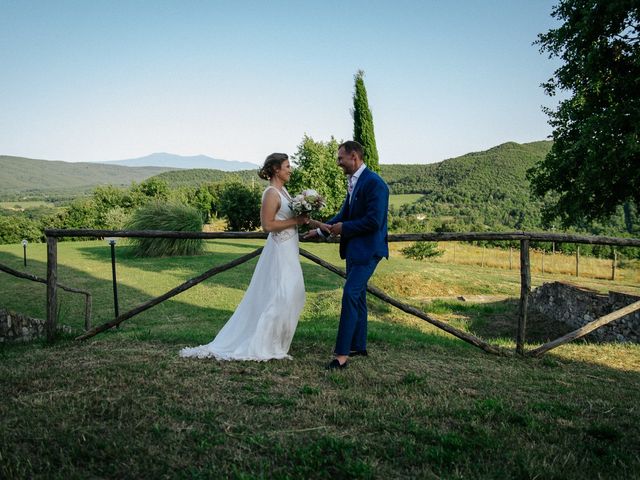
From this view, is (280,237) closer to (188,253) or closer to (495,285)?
(495,285)

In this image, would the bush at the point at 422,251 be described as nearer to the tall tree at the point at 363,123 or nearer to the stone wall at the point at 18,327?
the tall tree at the point at 363,123

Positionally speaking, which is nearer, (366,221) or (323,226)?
(366,221)

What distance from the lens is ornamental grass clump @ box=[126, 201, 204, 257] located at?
843 inches

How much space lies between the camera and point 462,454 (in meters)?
2.86

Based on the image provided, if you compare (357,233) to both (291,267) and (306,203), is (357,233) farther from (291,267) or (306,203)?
(291,267)

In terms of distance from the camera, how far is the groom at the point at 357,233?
15.7ft

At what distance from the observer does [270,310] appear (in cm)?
512

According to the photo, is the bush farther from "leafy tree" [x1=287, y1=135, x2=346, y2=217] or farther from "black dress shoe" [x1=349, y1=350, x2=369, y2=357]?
"black dress shoe" [x1=349, y1=350, x2=369, y2=357]

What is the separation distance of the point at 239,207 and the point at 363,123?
17868mm

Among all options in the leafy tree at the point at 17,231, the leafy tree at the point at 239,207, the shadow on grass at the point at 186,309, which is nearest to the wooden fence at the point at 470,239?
the shadow on grass at the point at 186,309

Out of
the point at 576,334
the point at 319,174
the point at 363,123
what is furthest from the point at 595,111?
the point at 319,174

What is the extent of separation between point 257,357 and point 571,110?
17.4m

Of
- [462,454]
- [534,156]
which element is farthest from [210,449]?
[534,156]

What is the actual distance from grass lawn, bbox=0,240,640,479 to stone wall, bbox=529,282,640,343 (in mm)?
3869
